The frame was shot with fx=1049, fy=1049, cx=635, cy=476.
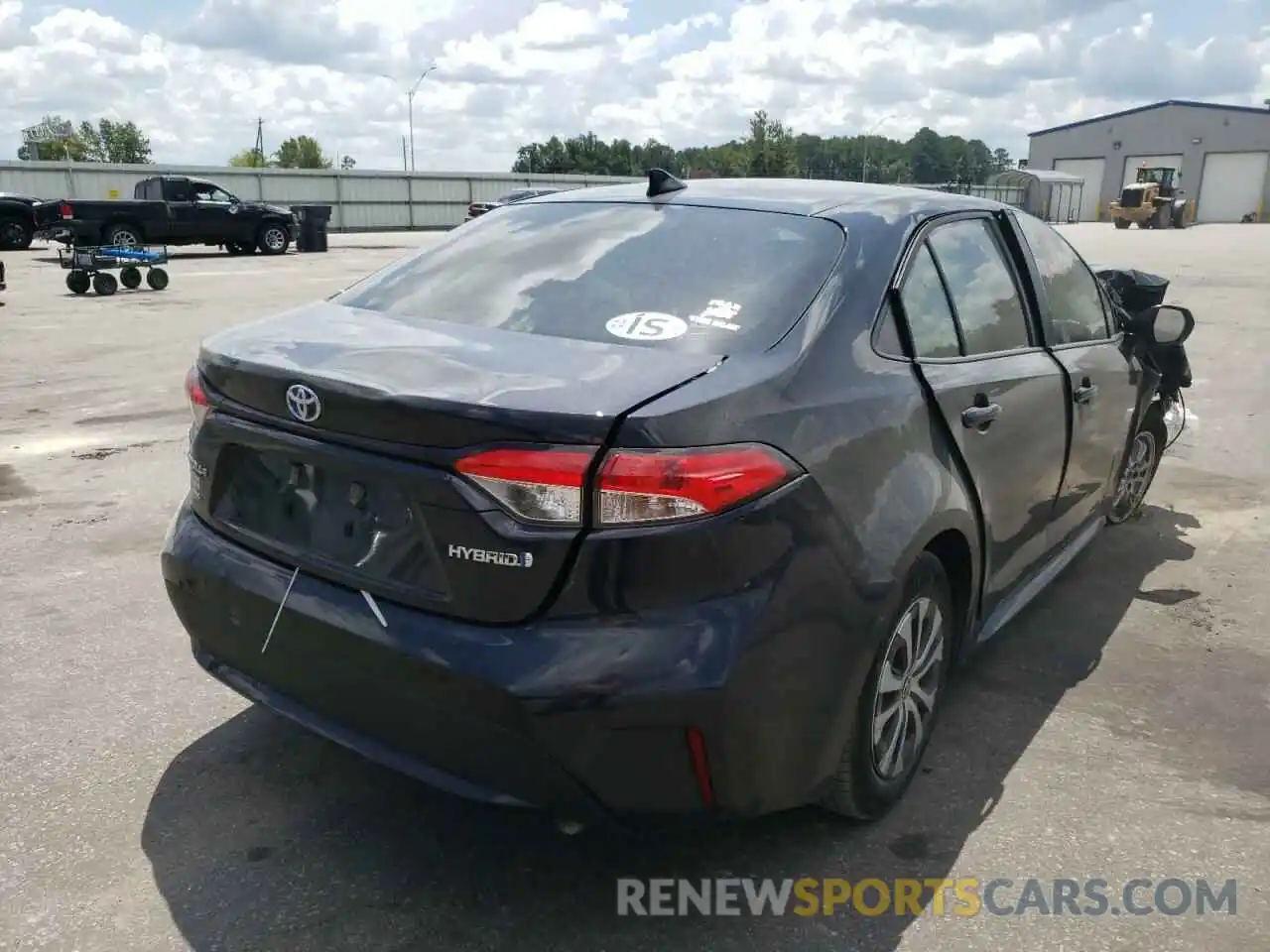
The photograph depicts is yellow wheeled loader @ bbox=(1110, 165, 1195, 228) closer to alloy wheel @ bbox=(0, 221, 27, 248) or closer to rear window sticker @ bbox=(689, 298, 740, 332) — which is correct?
alloy wheel @ bbox=(0, 221, 27, 248)

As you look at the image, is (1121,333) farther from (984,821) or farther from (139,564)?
(139,564)

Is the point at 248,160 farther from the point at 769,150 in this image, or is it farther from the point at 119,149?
the point at 769,150

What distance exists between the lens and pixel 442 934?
239 centimetres

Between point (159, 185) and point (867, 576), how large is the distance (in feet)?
86.8

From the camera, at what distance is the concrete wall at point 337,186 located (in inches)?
1340

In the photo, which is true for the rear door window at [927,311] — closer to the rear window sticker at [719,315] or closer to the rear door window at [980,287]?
the rear door window at [980,287]

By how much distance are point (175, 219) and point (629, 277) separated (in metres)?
24.1

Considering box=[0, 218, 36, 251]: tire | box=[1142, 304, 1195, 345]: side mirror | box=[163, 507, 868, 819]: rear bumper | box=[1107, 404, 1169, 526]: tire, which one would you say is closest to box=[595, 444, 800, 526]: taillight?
box=[163, 507, 868, 819]: rear bumper

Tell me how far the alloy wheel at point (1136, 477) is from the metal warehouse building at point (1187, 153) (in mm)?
72741

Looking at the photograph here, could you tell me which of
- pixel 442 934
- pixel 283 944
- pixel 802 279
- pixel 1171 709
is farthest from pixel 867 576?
pixel 1171 709

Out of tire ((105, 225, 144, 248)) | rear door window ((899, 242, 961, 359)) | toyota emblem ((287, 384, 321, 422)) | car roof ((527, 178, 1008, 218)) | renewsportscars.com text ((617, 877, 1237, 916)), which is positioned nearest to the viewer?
toyota emblem ((287, 384, 321, 422))

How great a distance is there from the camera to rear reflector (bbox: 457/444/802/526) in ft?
6.89

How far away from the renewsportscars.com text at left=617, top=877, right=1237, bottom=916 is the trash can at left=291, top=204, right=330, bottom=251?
89.4 feet

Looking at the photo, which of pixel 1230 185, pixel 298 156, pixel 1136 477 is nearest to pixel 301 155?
pixel 298 156
